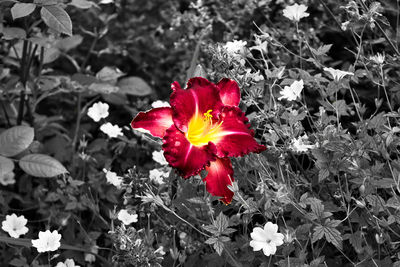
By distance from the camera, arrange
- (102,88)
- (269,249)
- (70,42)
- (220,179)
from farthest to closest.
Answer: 1. (70,42)
2. (102,88)
3. (220,179)
4. (269,249)

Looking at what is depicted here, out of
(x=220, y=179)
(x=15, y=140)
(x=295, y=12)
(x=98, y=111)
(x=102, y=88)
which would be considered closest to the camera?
(x=220, y=179)

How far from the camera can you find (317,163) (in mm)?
1638

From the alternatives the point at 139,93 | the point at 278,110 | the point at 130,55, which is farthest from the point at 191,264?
the point at 130,55

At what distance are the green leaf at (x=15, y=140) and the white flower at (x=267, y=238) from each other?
95 cm

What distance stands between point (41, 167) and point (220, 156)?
80 cm

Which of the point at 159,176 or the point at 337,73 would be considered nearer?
the point at 337,73

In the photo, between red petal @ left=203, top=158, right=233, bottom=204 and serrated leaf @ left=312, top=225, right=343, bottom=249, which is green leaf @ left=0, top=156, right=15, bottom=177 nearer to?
red petal @ left=203, top=158, right=233, bottom=204

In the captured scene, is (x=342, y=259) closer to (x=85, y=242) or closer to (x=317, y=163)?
(x=317, y=163)

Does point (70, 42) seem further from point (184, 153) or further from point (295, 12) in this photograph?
point (184, 153)

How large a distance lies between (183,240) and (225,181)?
0.41 meters

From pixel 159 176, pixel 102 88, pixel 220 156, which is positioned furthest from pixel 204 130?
pixel 102 88

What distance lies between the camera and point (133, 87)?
2766mm

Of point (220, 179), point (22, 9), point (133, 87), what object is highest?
point (22, 9)

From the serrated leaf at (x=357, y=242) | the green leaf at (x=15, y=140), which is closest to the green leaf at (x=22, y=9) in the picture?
the green leaf at (x=15, y=140)
